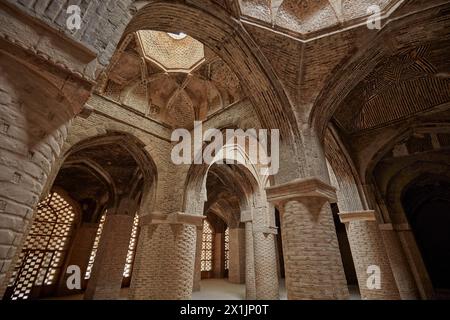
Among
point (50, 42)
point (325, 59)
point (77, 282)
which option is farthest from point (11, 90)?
point (77, 282)

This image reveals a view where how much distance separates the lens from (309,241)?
395 centimetres

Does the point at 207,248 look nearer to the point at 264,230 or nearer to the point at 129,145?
the point at 264,230

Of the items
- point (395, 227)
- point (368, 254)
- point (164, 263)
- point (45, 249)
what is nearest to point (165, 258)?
point (164, 263)

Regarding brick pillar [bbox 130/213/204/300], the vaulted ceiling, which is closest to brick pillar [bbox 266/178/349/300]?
brick pillar [bbox 130/213/204/300]

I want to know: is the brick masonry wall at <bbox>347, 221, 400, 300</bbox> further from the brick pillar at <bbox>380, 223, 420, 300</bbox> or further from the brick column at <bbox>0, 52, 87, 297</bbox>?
the brick column at <bbox>0, 52, 87, 297</bbox>

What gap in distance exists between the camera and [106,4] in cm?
242

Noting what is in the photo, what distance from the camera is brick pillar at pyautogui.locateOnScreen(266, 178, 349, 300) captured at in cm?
374

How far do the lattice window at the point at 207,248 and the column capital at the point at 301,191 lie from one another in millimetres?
13583

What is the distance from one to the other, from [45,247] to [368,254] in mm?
13631

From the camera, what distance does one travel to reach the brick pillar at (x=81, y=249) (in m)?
10.8

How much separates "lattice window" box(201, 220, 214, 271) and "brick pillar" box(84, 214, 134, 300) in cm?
830
